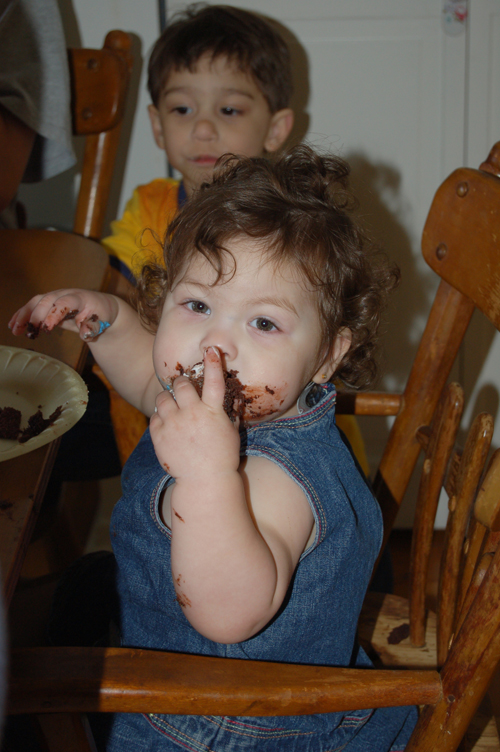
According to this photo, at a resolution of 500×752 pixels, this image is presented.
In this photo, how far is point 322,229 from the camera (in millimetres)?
759

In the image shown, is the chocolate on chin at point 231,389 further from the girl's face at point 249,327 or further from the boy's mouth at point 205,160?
the boy's mouth at point 205,160

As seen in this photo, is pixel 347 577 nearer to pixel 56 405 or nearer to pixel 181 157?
pixel 56 405

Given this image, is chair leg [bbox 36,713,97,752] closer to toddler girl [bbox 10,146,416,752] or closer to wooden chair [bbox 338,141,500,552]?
toddler girl [bbox 10,146,416,752]

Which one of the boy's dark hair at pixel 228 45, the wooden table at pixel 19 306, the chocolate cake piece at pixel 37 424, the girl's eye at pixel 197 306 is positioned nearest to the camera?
the wooden table at pixel 19 306

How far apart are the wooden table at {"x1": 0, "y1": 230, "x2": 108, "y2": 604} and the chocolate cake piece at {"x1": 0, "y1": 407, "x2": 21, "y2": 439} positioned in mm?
29

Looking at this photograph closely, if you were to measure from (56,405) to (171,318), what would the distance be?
162 mm

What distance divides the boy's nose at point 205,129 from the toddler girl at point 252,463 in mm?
671

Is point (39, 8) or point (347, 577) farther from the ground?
point (39, 8)

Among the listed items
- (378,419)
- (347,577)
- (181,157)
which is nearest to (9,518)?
(347,577)

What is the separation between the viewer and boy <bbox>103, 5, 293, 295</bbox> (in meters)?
1.44

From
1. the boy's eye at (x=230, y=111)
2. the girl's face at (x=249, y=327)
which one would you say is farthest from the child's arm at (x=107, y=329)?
the boy's eye at (x=230, y=111)

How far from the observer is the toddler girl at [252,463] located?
59cm

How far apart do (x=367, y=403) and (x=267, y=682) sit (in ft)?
1.73

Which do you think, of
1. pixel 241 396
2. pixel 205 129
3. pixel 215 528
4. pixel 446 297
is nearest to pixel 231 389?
pixel 241 396
